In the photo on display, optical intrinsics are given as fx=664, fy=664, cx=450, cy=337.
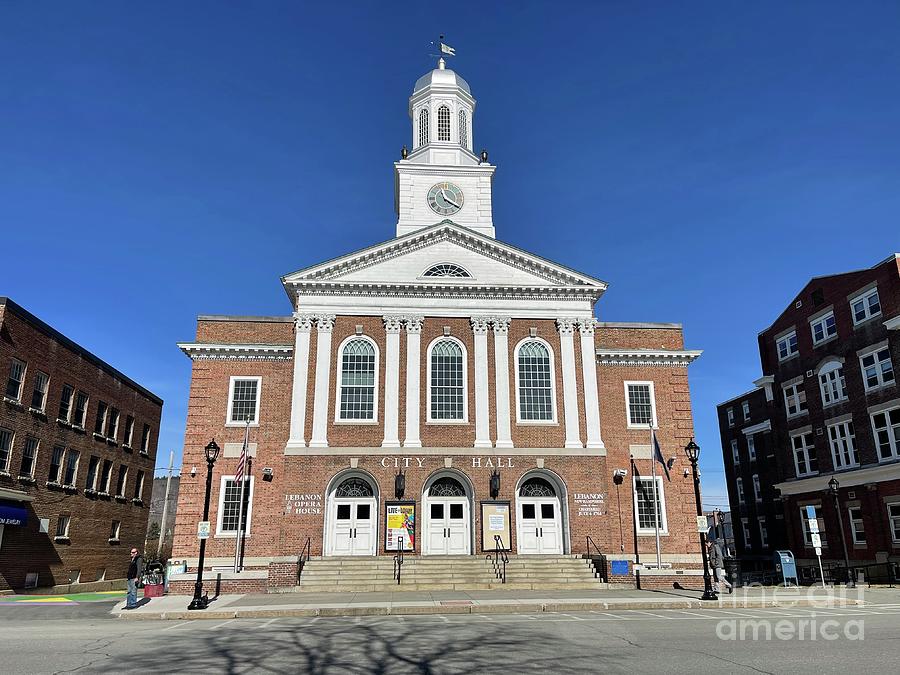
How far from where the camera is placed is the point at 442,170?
37.4 m

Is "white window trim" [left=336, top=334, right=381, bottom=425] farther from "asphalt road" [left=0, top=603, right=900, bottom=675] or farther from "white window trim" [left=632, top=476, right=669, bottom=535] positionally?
"white window trim" [left=632, top=476, right=669, bottom=535]

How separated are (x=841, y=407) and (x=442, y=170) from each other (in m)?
26.8

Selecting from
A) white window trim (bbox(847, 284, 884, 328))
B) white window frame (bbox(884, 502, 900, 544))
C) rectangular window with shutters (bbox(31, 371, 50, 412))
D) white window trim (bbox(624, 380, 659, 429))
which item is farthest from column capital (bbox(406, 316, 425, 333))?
white window frame (bbox(884, 502, 900, 544))

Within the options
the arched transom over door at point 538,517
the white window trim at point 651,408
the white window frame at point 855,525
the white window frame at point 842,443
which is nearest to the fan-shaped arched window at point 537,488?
the arched transom over door at point 538,517

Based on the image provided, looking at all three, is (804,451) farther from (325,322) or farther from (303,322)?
(303,322)

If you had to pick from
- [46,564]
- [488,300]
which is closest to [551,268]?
[488,300]

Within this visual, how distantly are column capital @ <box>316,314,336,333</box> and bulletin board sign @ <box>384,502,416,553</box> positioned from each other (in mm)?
8392

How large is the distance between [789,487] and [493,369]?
79.4 feet

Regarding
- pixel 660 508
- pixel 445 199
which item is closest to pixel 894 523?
pixel 660 508

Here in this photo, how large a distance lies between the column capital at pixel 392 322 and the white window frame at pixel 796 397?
27.3m

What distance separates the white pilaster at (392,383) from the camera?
29.3 metres

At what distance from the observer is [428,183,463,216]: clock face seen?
121 feet

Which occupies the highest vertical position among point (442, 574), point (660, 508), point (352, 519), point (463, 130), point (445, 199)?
point (463, 130)

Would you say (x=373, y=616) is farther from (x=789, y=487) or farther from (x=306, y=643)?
(x=789, y=487)
